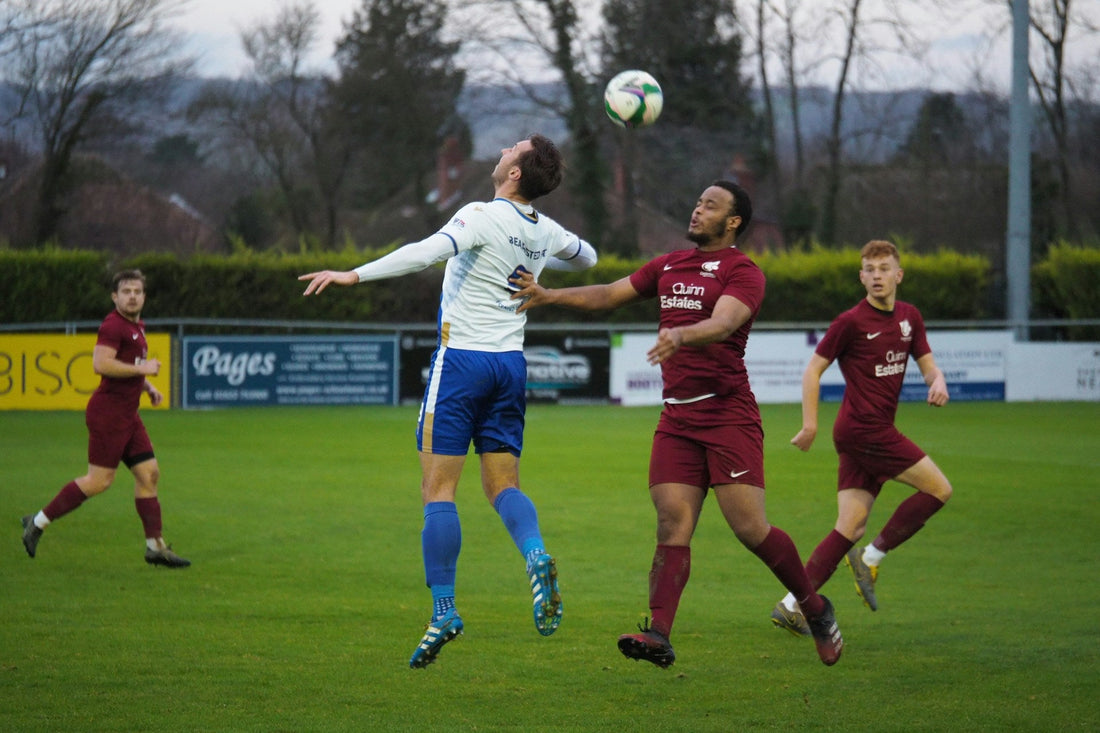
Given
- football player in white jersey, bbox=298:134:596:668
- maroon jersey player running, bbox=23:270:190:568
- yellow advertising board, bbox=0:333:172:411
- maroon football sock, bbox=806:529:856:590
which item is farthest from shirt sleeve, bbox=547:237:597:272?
yellow advertising board, bbox=0:333:172:411

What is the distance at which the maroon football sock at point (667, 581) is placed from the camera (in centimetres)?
557

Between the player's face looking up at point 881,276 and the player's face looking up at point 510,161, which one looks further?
the player's face looking up at point 881,276

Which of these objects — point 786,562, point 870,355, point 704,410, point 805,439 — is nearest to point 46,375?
point 870,355

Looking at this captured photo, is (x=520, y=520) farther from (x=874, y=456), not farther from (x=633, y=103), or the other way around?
(x=633, y=103)

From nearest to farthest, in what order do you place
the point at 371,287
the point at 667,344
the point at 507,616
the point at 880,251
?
the point at 667,344 → the point at 880,251 → the point at 507,616 → the point at 371,287

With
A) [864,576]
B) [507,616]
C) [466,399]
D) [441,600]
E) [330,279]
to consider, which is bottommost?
[507,616]

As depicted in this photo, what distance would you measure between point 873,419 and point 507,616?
2463 millimetres

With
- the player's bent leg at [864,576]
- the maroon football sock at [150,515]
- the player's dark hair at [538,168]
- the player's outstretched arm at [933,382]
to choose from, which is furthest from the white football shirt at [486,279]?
the maroon football sock at [150,515]

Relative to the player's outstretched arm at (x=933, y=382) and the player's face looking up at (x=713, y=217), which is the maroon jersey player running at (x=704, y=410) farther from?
the player's outstretched arm at (x=933, y=382)

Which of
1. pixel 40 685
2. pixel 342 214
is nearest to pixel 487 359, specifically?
pixel 40 685

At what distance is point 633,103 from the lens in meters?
7.70

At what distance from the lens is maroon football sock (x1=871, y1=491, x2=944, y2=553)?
7598 mm

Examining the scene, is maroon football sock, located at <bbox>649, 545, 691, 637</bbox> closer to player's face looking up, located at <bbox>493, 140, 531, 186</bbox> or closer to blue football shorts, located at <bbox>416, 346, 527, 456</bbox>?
blue football shorts, located at <bbox>416, 346, 527, 456</bbox>

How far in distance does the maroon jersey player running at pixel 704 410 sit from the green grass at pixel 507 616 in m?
0.71
